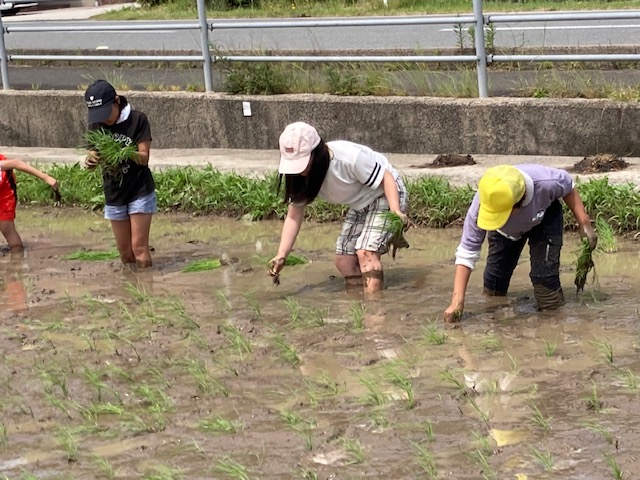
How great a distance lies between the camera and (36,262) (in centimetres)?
811

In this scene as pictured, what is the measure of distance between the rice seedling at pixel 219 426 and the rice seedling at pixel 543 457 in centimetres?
118

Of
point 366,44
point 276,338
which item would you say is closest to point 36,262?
point 276,338

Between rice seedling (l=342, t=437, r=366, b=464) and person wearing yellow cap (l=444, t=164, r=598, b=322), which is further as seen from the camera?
person wearing yellow cap (l=444, t=164, r=598, b=322)

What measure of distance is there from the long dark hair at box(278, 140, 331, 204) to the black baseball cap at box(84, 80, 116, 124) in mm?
1484

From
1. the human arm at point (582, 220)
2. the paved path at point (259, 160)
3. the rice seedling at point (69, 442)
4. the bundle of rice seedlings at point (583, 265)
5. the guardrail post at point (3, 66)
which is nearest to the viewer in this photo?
the rice seedling at point (69, 442)

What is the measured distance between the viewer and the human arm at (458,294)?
5.72m

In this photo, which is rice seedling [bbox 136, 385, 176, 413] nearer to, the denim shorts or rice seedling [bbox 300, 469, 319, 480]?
rice seedling [bbox 300, 469, 319, 480]

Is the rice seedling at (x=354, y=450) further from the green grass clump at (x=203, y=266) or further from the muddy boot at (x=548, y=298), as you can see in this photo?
the green grass clump at (x=203, y=266)

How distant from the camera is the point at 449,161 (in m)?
8.91

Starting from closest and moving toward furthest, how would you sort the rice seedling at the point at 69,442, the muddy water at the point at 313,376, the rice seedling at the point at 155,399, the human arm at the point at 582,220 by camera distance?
1. the muddy water at the point at 313,376
2. the rice seedling at the point at 69,442
3. the rice seedling at the point at 155,399
4. the human arm at the point at 582,220

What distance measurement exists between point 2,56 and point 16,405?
7850mm

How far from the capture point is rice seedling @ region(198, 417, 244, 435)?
4699 mm

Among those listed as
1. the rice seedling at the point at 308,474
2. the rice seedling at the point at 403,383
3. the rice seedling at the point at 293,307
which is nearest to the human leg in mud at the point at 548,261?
the rice seedling at the point at 403,383

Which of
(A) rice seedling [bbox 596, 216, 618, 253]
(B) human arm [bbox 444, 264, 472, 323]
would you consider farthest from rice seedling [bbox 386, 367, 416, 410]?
(A) rice seedling [bbox 596, 216, 618, 253]
